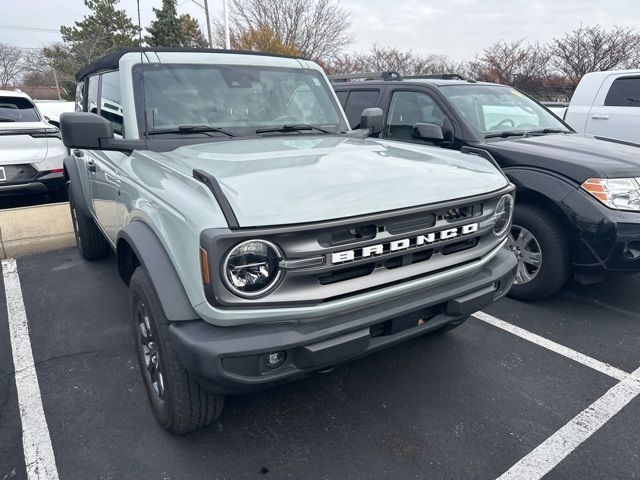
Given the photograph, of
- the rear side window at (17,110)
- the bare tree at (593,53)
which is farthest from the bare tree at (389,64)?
the rear side window at (17,110)

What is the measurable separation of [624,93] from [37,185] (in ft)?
26.3

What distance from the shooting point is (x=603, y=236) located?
10.8 ft

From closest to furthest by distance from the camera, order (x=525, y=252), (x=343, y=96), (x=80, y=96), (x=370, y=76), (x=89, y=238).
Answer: (x=525, y=252), (x=80, y=96), (x=89, y=238), (x=343, y=96), (x=370, y=76)

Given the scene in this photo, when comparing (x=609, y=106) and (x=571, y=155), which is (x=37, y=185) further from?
(x=609, y=106)

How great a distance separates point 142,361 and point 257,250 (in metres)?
1.23

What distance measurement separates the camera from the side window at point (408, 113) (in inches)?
181

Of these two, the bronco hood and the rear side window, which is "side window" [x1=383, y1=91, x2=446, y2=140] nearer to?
the bronco hood

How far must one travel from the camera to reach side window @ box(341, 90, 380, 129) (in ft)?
17.2

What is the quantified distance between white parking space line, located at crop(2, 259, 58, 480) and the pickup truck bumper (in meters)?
1.05

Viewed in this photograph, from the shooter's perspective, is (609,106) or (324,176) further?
(609,106)

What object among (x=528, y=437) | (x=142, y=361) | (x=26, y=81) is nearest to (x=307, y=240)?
(x=142, y=361)

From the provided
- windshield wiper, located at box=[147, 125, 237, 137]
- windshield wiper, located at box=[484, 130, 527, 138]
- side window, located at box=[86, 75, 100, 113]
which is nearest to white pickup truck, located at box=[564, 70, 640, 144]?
windshield wiper, located at box=[484, 130, 527, 138]

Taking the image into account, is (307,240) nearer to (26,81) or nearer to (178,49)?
(178,49)

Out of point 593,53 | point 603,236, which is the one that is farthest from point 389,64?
point 603,236
